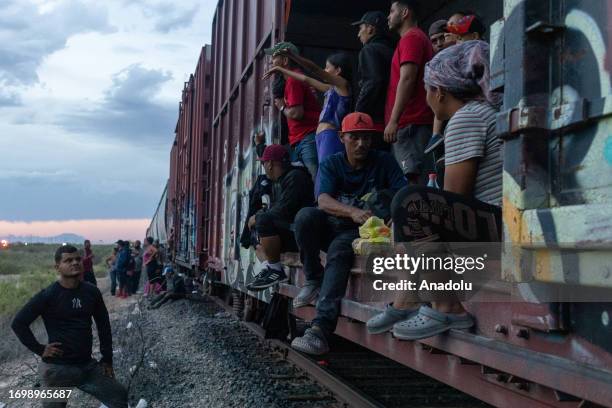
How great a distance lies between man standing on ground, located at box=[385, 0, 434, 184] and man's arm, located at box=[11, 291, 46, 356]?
2.73 m

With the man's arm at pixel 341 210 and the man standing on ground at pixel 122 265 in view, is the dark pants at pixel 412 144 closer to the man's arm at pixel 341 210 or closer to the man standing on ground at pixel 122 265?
the man's arm at pixel 341 210

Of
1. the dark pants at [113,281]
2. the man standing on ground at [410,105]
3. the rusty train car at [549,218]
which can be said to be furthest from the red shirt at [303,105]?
the dark pants at [113,281]

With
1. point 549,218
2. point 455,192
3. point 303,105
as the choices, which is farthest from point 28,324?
point 549,218

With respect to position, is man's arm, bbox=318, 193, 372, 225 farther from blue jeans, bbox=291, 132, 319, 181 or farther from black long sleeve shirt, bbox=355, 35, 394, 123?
blue jeans, bbox=291, 132, 319, 181

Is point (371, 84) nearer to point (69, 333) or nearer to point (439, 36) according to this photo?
point (439, 36)

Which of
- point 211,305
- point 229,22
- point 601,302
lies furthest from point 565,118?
point 211,305

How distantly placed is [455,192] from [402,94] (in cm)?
141

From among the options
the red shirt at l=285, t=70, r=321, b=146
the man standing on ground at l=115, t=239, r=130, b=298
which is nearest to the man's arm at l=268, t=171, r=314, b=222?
the red shirt at l=285, t=70, r=321, b=146

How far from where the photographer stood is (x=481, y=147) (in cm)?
249

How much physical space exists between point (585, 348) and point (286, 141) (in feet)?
13.8

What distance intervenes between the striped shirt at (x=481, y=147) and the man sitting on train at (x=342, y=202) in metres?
0.88

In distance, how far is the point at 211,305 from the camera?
491 inches

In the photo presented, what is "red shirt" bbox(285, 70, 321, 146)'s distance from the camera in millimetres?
5156

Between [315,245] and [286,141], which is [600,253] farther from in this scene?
[286,141]
